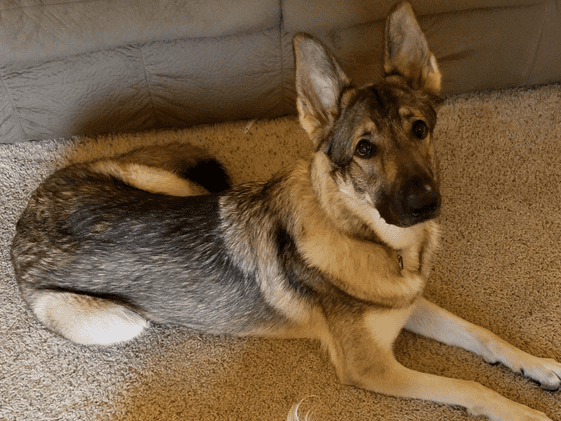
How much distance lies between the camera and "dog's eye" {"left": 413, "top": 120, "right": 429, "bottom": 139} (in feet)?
6.73

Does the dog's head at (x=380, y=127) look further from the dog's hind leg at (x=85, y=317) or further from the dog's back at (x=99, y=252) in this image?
the dog's hind leg at (x=85, y=317)

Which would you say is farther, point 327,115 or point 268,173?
point 268,173

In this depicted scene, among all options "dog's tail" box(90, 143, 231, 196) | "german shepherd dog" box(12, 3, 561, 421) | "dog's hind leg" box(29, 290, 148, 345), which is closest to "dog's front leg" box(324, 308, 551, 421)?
"german shepherd dog" box(12, 3, 561, 421)

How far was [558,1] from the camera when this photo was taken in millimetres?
3172

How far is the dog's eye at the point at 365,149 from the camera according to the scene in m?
2.03

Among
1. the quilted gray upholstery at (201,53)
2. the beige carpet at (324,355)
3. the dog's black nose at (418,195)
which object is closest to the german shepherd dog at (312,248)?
the dog's black nose at (418,195)

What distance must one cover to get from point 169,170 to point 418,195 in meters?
1.36

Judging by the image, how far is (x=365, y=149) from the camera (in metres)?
2.04

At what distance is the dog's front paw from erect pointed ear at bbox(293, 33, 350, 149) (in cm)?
134

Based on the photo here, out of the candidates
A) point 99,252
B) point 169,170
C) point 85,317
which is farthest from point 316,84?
point 85,317

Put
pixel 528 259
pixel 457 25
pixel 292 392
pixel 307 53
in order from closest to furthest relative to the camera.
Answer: pixel 307 53 < pixel 292 392 < pixel 528 259 < pixel 457 25

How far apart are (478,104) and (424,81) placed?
1469 mm

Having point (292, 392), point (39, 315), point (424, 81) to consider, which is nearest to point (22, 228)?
point (39, 315)

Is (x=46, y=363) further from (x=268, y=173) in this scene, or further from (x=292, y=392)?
(x=268, y=173)
